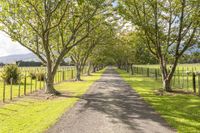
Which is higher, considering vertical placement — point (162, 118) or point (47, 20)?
point (47, 20)

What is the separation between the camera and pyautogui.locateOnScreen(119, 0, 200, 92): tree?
19.4m

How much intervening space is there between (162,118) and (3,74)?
23094mm

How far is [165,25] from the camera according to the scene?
2141 centimetres

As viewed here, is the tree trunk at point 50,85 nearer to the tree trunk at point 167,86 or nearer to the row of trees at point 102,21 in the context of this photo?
the row of trees at point 102,21

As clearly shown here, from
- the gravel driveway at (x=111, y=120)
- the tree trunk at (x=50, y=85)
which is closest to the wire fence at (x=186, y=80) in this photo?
the gravel driveway at (x=111, y=120)

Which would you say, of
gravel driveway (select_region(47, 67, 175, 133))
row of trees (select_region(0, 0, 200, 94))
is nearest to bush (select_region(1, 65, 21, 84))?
row of trees (select_region(0, 0, 200, 94))

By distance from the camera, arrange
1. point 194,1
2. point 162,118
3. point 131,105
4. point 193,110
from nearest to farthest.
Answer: point 162,118
point 193,110
point 131,105
point 194,1

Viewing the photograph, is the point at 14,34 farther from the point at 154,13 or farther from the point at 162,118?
the point at 162,118

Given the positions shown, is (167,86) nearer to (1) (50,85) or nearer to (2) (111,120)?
(1) (50,85)

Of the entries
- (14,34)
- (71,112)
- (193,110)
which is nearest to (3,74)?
(14,34)

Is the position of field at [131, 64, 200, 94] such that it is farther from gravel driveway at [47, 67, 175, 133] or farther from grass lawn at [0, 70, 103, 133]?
grass lawn at [0, 70, 103, 133]

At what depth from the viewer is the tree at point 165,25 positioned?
19.4m

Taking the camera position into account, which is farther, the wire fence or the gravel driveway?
the wire fence

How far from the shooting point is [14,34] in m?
19.1
